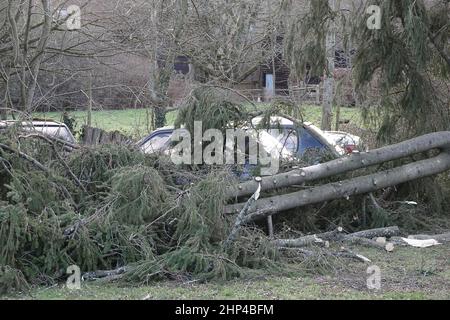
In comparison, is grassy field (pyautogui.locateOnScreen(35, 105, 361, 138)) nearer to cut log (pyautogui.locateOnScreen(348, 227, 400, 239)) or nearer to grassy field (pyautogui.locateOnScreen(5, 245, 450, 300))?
cut log (pyautogui.locateOnScreen(348, 227, 400, 239))

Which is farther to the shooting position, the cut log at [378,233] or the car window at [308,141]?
the car window at [308,141]

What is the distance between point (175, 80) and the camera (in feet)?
63.3

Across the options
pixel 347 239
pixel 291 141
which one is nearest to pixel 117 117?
pixel 291 141

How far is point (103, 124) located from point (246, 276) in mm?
11143

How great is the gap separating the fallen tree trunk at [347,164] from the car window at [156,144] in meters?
1.42

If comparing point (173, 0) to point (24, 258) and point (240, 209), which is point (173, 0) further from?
point (24, 258)

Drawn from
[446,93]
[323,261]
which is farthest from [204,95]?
[446,93]

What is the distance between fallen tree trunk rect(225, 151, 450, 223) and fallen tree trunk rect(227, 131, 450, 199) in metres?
0.18

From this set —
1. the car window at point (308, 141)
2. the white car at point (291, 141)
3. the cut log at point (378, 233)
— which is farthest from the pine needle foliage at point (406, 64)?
the cut log at point (378, 233)

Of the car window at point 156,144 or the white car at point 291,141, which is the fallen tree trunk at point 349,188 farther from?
the car window at point 156,144

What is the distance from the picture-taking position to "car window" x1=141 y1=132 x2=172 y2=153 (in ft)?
30.4

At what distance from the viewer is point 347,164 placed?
30.8ft

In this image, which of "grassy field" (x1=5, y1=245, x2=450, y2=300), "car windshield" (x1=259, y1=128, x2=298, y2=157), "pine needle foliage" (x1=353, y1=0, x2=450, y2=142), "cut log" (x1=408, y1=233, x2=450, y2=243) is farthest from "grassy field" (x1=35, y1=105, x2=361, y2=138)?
"grassy field" (x1=5, y1=245, x2=450, y2=300)

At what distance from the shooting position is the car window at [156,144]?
365 inches
